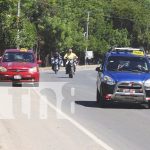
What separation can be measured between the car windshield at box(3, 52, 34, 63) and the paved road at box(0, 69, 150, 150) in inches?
300

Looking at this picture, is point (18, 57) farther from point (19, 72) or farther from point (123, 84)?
point (123, 84)

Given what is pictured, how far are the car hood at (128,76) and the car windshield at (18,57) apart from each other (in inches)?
433

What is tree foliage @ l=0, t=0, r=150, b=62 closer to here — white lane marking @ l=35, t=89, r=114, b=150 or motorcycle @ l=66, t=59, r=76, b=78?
motorcycle @ l=66, t=59, r=76, b=78

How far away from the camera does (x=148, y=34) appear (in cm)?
11619

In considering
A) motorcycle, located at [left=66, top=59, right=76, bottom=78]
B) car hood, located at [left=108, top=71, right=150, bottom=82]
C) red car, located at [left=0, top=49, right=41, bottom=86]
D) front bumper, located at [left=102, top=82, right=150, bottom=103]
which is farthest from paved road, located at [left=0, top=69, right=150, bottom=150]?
motorcycle, located at [left=66, top=59, right=76, bottom=78]

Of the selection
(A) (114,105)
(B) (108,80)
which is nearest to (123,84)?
(B) (108,80)

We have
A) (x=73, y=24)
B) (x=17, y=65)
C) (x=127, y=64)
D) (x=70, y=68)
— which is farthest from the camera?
(x=73, y=24)

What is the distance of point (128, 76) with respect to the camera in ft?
59.4

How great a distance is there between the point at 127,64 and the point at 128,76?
1094mm

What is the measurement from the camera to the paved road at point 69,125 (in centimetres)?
1130

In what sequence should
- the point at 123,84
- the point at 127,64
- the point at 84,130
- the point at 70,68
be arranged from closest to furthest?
the point at 84,130 → the point at 123,84 → the point at 127,64 → the point at 70,68

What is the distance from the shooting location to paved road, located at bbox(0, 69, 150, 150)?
1130 centimetres

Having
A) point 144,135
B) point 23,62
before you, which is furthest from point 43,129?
point 23,62

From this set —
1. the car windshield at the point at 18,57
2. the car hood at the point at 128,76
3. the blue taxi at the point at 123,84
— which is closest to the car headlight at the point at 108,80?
the blue taxi at the point at 123,84
